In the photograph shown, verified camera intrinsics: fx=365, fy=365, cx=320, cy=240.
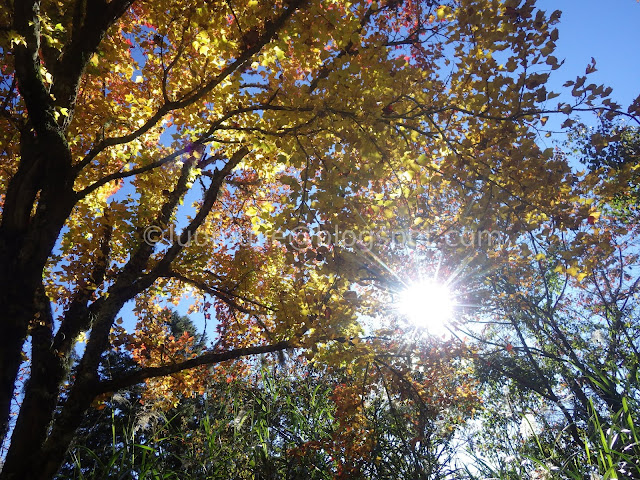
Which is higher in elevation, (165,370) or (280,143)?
(280,143)

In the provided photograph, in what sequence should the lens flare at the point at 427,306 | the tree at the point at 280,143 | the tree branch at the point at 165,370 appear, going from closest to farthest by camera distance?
the tree at the point at 280,143, the tree branch at the point at 165,370, the lens flare at the point at 427,306

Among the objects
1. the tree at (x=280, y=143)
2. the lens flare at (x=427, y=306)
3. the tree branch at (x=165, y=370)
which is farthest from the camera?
the lens flare at (x=427, y=306)

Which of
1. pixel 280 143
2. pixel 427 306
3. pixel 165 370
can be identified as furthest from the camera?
pixel 427 306

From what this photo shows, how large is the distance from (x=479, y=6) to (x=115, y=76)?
5.91m

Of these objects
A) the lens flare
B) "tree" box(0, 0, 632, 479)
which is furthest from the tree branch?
the lens flare

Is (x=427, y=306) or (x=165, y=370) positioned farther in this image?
(x=427, y=306)

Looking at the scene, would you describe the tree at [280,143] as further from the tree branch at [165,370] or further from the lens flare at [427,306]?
the lens flare at [427,306]

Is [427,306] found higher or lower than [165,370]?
higher

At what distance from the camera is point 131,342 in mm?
6117

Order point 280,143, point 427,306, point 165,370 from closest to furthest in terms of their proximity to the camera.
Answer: point 280,143, point 165,370, point 427,306

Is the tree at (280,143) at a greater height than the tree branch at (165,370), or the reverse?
the tree at (280,143)

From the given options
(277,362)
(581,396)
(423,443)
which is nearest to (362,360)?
(423,443)

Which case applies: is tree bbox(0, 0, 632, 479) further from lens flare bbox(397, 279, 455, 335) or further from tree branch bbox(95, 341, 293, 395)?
lens flare bbox(397, 279, 455, 335)

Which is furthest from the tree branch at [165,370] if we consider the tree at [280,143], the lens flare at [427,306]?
the lens flare at [427,306]
